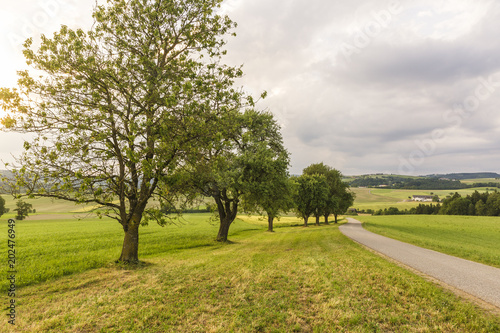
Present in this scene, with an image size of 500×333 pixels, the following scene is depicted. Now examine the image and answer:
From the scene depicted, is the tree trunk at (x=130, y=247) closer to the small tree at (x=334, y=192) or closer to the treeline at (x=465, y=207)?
the small tree at (x=334, y=192)

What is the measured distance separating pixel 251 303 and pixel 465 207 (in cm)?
11802

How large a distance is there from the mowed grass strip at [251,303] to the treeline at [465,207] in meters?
103

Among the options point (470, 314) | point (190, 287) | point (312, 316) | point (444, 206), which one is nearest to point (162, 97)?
point (190, 287)

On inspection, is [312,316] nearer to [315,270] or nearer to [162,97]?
[315,270]

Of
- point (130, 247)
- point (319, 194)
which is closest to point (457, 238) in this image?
point (319, 194)

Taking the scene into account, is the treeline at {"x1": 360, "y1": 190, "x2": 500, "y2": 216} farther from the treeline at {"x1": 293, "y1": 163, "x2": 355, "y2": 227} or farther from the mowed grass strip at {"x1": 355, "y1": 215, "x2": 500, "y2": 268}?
the treeline at {"x1": 293, "y1": 163, "x2": 355, "y2": 227}

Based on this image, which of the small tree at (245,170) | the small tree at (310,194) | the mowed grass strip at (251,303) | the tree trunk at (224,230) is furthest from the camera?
the small tree at (310,194)

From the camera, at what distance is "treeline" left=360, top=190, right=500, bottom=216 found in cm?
7950

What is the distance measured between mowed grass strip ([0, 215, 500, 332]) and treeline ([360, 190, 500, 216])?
4070 inches

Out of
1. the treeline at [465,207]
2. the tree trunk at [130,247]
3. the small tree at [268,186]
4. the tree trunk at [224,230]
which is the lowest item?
the treeline at [465,207]

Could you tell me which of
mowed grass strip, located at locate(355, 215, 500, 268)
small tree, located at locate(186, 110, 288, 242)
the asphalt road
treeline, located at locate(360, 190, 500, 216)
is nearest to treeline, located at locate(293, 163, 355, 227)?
mowed grass strip, located at locate(355, 215, 500, 268)

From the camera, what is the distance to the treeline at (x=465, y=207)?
79.5 m

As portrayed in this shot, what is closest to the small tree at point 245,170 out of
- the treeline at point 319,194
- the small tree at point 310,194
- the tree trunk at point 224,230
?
the tree trunk at point 224,230

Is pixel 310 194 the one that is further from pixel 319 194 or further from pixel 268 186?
pixel 268 186
